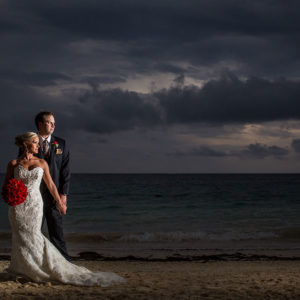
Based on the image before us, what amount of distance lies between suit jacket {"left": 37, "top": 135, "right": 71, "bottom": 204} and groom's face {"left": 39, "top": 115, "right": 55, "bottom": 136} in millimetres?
209

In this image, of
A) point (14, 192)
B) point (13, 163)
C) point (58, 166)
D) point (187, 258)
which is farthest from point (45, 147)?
point (187, 258)

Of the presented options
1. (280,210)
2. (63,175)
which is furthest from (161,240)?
(280,210)

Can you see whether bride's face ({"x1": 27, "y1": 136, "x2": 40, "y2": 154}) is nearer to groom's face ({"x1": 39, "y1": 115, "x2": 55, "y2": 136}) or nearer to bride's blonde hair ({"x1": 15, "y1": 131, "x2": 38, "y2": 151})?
bride's blonde hair ({"x1": 15, "y1": 131, "x2": 38, "y2": 151})

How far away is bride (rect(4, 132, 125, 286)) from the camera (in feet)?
16.6

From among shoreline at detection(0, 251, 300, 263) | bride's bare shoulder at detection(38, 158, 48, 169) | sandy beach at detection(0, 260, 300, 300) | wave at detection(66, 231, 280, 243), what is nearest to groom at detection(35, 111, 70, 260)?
bride's bare shoulder at detection(38, 158, 48, 169)

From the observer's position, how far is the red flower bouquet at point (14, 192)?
4913mm

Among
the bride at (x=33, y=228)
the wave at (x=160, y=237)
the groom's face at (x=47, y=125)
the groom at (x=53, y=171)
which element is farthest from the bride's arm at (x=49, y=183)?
the wave at (x=160, y=237)

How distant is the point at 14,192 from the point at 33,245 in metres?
0.78

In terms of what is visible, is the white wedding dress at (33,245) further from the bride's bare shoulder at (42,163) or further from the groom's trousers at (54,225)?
the groom's trousers at (54,225)

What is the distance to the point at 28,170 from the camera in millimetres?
5078

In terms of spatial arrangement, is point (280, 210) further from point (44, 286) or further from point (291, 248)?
point (44, 286)

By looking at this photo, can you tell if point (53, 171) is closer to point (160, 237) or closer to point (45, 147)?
point (45, 147)

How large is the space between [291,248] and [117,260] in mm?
5475

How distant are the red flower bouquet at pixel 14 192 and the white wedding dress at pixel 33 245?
0.09 metres
